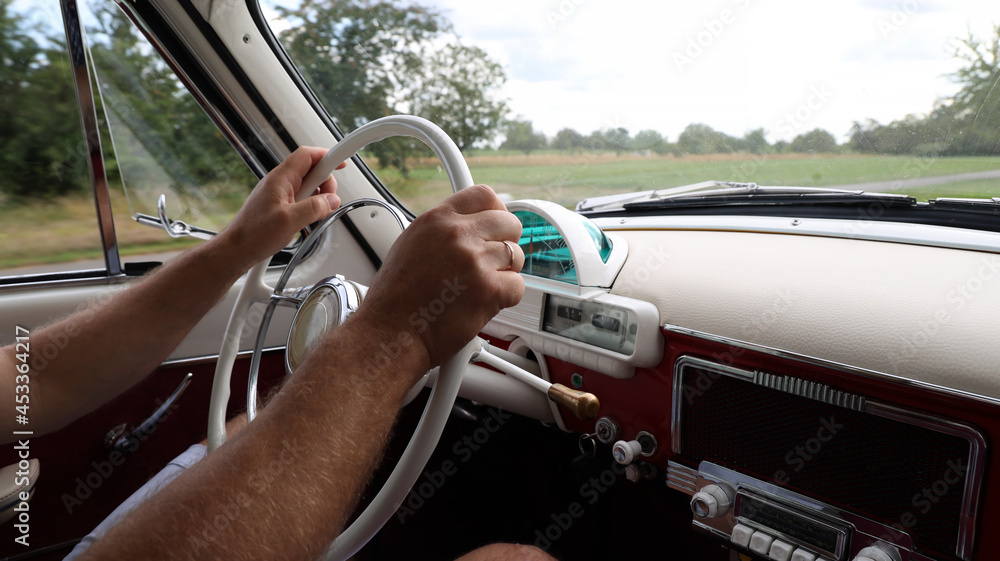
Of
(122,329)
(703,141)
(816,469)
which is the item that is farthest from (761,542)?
(122,329)

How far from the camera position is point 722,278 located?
1.19 m

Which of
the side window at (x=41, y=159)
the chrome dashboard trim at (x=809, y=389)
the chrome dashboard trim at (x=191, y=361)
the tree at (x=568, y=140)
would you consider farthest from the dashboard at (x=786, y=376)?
the side window at (x=41, y=159)

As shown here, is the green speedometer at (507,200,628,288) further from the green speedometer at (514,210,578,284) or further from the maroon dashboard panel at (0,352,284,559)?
the maroon dashboard panel at (0,352,284,559)

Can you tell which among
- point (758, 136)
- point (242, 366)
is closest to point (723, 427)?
point (758, 136)

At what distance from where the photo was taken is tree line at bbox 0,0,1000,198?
178 cm

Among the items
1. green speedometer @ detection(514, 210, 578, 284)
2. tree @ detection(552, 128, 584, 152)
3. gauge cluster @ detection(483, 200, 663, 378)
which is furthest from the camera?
tree @ detection(552, 128, 584, 152)

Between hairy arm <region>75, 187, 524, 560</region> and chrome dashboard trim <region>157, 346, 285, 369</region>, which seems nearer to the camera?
hairy arm <region>75, 187, 524, 560</region>

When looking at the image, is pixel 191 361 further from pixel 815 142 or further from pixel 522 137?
pixel 815 142

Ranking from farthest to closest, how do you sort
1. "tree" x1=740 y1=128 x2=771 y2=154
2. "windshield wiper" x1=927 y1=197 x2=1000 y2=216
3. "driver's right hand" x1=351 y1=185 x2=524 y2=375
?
"tree" x1=740 y1=128 x2=771 y2=154, "windshield wiper" x1=927 y1=197 x2=1000 y2=216, "driver's right hand" x1=351 y1=185 x2=524 y2=375

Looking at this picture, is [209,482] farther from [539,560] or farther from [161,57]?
[161,57]

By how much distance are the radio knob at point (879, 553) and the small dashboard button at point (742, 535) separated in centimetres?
17

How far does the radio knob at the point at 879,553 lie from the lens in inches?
37.1

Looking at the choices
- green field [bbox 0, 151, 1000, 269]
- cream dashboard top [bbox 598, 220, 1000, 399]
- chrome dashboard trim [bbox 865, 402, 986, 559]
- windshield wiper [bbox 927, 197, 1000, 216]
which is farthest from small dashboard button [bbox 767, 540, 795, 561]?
green field [bbox 0, 151, 1000, 269]

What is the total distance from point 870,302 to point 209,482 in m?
1.00
